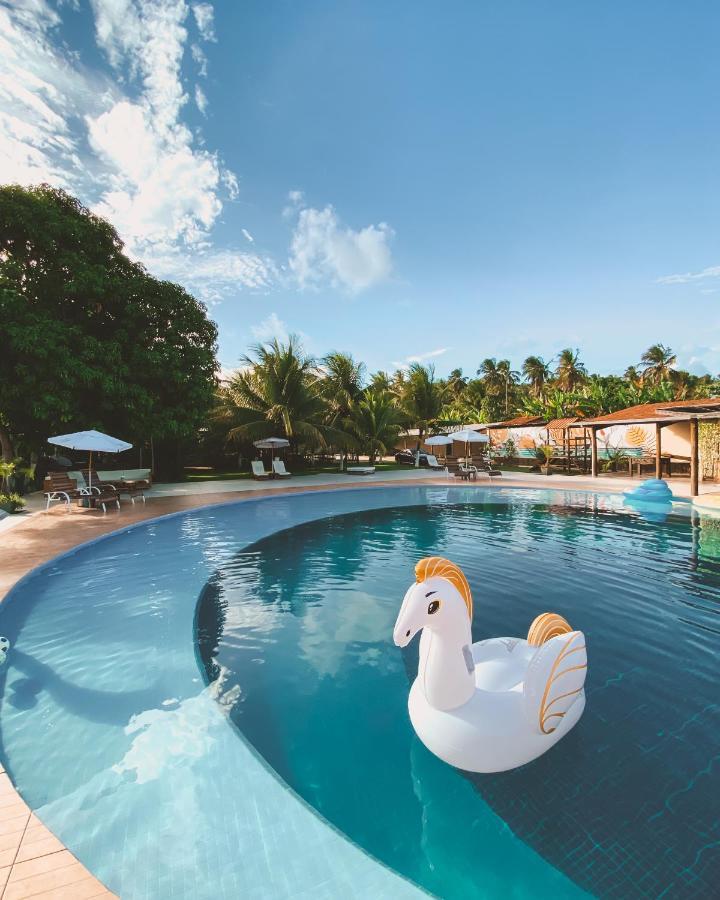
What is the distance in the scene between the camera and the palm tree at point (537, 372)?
54.7 metres

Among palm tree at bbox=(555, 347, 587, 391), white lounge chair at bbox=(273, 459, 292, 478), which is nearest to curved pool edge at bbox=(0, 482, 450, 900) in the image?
white lounge chair at bbox=(273, 459, 292, 478)

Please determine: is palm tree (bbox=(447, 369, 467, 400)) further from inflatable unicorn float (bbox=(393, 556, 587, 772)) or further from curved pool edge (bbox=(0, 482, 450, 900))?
curved pool edge (bbox=(0, 482, 450, 900))

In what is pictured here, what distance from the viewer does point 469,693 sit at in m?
2.52

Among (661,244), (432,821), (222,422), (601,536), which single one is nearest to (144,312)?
(222,422)

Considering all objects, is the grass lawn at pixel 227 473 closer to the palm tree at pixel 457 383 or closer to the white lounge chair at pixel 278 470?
the white lounge chair at pixel 278 470

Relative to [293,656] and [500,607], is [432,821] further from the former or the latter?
[500,607]

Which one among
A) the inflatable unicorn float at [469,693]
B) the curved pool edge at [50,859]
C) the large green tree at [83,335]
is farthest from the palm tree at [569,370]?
the curved pool edge at [50,859]

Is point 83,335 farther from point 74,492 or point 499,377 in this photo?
point 499,377

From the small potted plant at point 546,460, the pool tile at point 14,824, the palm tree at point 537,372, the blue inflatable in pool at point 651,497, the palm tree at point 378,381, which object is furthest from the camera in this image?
the palm tree at point 537,372

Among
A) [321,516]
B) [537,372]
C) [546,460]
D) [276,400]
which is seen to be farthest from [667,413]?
[537,372]

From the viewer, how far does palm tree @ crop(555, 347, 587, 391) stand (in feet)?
159

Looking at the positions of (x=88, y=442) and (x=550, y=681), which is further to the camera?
(x=88, y=442)

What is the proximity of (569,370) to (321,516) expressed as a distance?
46.0 meters

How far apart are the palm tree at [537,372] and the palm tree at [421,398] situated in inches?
1111
